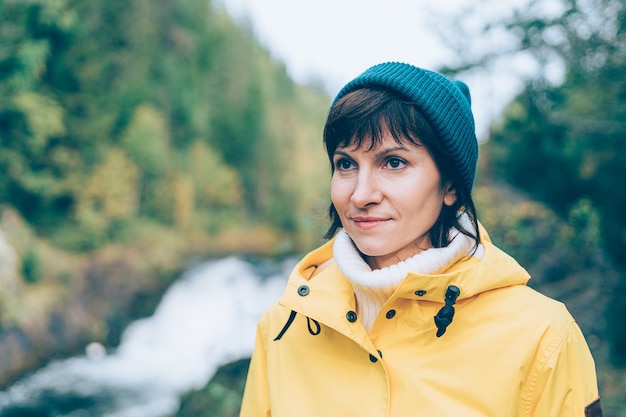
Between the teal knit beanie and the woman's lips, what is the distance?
249 millimetres

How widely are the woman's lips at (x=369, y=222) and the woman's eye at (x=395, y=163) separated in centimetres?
14

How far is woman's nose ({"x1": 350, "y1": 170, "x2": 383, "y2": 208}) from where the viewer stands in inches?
51.4

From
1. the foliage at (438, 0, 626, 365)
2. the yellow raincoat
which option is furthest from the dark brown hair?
the foliage at (438, 0, 626, 365)

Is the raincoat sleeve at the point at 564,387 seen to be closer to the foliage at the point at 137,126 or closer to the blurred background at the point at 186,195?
the blurred background at the point at 186,195

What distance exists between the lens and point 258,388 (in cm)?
152

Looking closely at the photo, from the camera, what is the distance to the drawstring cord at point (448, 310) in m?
1.20

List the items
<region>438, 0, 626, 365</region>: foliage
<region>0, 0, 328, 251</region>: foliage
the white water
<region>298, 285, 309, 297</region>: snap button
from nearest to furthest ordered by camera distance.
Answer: <region>298, 285, 309, 297</region>: snap button < <region>438, 0, 626, 365</region>: foliage < the white water < <region>0, 0, 328, 251</region>: foliage

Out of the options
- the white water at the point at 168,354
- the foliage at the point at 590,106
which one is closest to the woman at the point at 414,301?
the foliage at the point at 590,106

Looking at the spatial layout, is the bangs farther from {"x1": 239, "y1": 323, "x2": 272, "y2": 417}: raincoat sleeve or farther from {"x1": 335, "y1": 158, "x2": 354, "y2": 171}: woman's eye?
{"x1": 239, "y1": 323, "x2": 272, "y2": 417}: raincoat sleeve

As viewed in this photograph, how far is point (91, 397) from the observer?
7.96 metres

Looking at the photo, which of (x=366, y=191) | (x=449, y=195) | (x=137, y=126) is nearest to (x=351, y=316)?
(x=366, y=191)

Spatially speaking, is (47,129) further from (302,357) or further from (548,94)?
(302,357)

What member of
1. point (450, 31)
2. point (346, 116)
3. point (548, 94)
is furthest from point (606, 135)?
point (346, 116)

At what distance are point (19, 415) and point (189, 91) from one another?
15.3 metres
